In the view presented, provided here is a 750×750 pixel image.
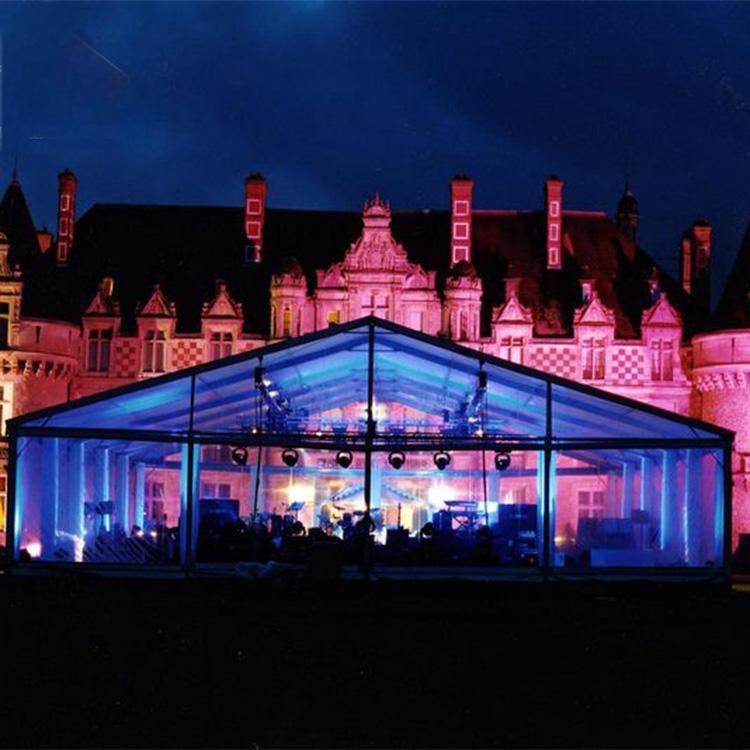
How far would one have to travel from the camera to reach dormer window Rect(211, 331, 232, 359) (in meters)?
40.0

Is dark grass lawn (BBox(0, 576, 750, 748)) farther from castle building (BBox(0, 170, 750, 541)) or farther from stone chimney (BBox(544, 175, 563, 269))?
stone chimney (BBox(544, 175, 563, 269))

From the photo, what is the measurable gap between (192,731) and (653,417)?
12.4 m

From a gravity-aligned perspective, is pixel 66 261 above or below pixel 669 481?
above

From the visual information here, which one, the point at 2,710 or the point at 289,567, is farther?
the point at 289,567

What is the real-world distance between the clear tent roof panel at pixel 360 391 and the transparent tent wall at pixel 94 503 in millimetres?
878

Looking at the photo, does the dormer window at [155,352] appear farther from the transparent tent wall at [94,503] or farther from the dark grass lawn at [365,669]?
the dark grass lawn at [365,669]

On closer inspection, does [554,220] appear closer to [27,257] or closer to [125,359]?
[125,359]

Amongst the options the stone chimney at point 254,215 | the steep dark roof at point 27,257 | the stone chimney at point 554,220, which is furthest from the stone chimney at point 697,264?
the steep dark roof at point 27,257

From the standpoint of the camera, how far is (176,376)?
78.1 feet

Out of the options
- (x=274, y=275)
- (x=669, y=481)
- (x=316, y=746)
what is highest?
(x=274, y=275)

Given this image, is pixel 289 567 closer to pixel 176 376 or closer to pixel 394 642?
pixel 176 376

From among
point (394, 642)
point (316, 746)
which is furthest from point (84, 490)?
point (316, 746)

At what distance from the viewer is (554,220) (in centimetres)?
A: 4175

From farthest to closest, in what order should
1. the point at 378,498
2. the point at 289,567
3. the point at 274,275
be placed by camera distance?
1. the point at 274,275
2. the point at 378,498
3. the point at 289,567
